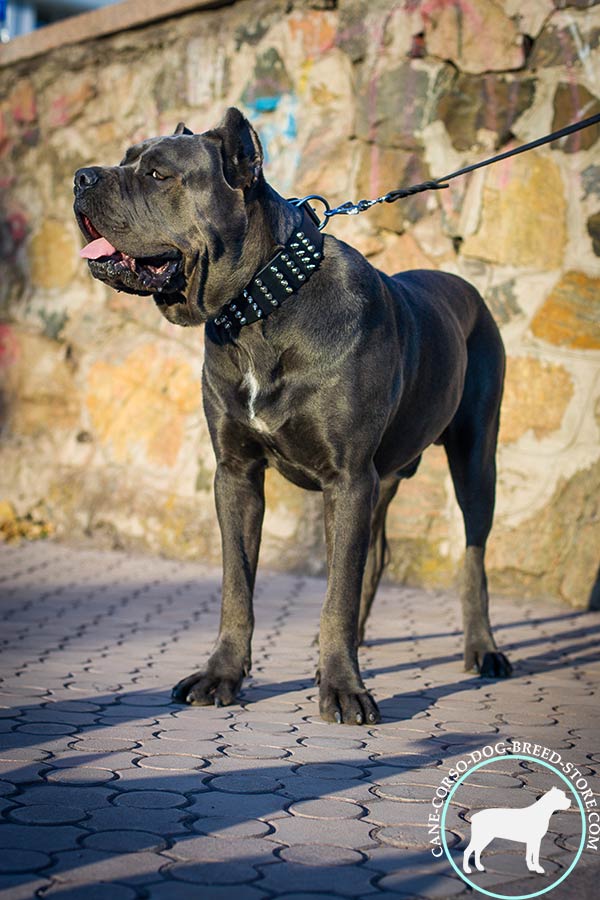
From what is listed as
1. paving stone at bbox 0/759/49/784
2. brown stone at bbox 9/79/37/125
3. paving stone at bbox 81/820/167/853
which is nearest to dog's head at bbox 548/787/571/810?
paving stone at bbox 81/820/167/853

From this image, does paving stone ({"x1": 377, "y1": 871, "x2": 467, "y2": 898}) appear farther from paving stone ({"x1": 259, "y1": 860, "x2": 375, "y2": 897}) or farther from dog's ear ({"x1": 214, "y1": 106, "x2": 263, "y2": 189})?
dog's ear ({"x1": 214, "y1": 106, "x2": 263, "y2": 189})

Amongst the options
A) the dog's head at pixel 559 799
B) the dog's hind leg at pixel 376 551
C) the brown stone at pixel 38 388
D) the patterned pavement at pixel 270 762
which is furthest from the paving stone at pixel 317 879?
the brown stone at pixel 38 388

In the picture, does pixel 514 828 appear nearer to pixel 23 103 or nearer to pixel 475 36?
pixel 475 36

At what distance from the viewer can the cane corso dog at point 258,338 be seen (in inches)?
120

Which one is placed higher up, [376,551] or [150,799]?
[376,551]

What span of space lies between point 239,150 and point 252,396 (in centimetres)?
67

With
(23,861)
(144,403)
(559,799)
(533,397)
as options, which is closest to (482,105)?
(533,397)

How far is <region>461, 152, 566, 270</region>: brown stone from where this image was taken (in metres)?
5.48

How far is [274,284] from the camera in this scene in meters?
3.17

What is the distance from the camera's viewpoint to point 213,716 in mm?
3084

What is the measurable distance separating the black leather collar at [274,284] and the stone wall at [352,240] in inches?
99.4

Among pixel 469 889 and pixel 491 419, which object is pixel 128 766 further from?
pixel 491 419

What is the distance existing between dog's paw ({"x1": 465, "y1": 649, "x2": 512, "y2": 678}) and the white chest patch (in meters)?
1.22

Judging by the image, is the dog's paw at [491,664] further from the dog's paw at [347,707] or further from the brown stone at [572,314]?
the brown stone at [572,314]
